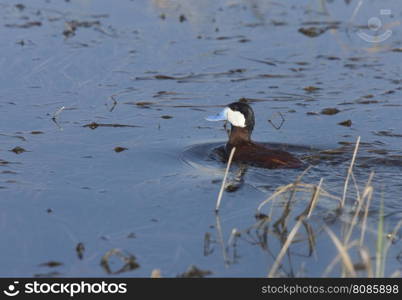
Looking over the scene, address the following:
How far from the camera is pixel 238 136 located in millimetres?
8477

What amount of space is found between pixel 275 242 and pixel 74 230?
142 centimetres

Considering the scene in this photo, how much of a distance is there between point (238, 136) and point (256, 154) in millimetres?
429

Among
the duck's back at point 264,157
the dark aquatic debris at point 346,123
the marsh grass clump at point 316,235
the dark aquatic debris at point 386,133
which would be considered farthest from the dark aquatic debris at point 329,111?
the marsh grass clump at point 316,235

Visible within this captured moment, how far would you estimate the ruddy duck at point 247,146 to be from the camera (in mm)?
7875

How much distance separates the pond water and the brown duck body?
0.57ft

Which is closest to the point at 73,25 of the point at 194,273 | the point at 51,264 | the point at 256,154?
the point at 256,154

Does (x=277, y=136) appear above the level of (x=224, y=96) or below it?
below

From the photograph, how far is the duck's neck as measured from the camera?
27.8 ft

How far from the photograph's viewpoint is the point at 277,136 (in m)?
9.00

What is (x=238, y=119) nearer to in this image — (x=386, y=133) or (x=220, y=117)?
(x=220, y=117)

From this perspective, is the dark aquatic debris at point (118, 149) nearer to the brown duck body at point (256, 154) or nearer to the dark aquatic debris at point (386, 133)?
the brown duck body at point (256, 154)

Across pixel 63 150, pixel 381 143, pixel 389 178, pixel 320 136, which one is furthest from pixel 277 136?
pixel 63 150

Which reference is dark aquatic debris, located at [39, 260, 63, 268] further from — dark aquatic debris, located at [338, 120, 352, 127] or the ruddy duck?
dark aquatic debris, located at [338, 120, 352, 127]

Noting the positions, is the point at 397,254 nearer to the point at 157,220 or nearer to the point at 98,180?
the point at 157,220
